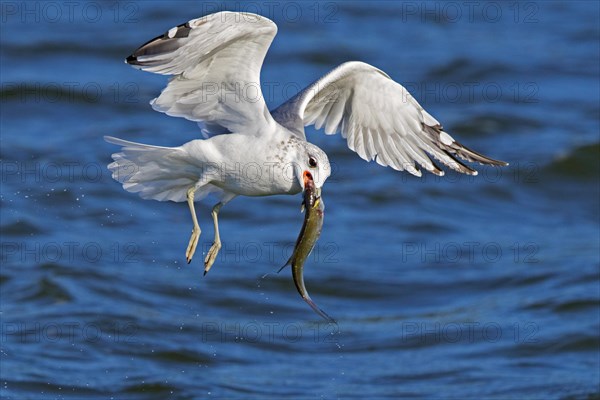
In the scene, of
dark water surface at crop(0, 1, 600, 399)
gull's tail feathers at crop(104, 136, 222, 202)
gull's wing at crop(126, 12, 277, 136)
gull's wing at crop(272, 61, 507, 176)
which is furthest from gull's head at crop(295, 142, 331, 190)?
dark water surface at crop(0, 1, 600, 399)

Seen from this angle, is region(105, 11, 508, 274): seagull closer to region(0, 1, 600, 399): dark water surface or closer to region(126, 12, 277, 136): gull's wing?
region(126, 12, 277, 136): gull's wing

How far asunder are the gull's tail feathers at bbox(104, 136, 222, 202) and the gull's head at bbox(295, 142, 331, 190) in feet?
2.40

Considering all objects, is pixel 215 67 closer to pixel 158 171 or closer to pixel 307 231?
pixel 158 171

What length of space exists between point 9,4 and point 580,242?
10.5 m

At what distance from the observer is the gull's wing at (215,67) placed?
7879 mm

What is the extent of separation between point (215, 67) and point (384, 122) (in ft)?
A: 5.35

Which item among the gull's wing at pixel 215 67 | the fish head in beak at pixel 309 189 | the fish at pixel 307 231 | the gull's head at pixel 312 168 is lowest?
the fish at pixel 307 231

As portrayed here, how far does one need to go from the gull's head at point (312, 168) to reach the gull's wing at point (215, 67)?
37 centimetres

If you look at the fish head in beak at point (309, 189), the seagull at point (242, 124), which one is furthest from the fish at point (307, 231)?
the seagull at point (242, 124)

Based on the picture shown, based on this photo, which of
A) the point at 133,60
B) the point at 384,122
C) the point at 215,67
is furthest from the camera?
the point at 384,122

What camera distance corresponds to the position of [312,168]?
8.09 metres

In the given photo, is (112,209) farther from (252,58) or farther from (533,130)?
(252,58)

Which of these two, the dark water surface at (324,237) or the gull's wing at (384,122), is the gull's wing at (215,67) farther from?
the dark water surface at (324,237)

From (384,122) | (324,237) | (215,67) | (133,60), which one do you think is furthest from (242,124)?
(324,237)
